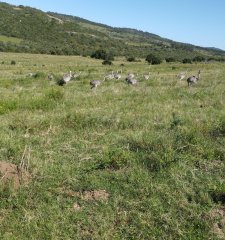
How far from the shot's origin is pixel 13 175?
7.31 meters

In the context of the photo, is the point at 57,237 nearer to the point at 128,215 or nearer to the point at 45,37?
the point at 128,215

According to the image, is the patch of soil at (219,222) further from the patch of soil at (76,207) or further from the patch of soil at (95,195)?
the patch of soil at (76,207)

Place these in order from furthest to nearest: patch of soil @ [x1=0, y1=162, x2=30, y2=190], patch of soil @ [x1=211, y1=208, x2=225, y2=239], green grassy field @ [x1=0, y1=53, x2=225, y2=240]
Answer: patch of soil @ [x1=0, y1=162, x2=30, y2=190]
green grassy field @ [x1=0, y1=53, x2=225, y2=240]
patch of soil @ [x1=211, y1=208, x2=225, y2=239]

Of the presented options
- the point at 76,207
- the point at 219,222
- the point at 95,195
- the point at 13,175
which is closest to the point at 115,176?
the point at 95,195

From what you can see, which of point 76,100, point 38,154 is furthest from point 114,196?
point 76,100

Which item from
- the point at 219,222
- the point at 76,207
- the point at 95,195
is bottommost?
the point at 76,207

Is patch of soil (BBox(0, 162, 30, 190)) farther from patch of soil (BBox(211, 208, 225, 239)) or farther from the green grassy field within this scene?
patch of soil (BBox(211, 208, 225, 239))

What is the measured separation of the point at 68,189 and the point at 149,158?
169 centimetres

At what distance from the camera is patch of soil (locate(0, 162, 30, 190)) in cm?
711

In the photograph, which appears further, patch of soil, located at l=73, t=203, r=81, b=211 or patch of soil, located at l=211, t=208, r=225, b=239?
patch of soil, located at l=73, t=203, r=81, b=211

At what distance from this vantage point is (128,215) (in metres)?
6.48

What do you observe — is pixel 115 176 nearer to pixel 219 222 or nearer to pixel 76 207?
pixel 76 207

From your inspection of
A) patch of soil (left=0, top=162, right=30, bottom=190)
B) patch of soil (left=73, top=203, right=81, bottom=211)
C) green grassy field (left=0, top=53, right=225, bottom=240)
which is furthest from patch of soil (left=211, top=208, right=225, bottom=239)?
patch of soil (left=0, top=162, right=30, bottom=190)

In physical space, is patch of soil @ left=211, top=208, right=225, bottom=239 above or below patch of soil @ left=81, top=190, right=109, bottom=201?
above
